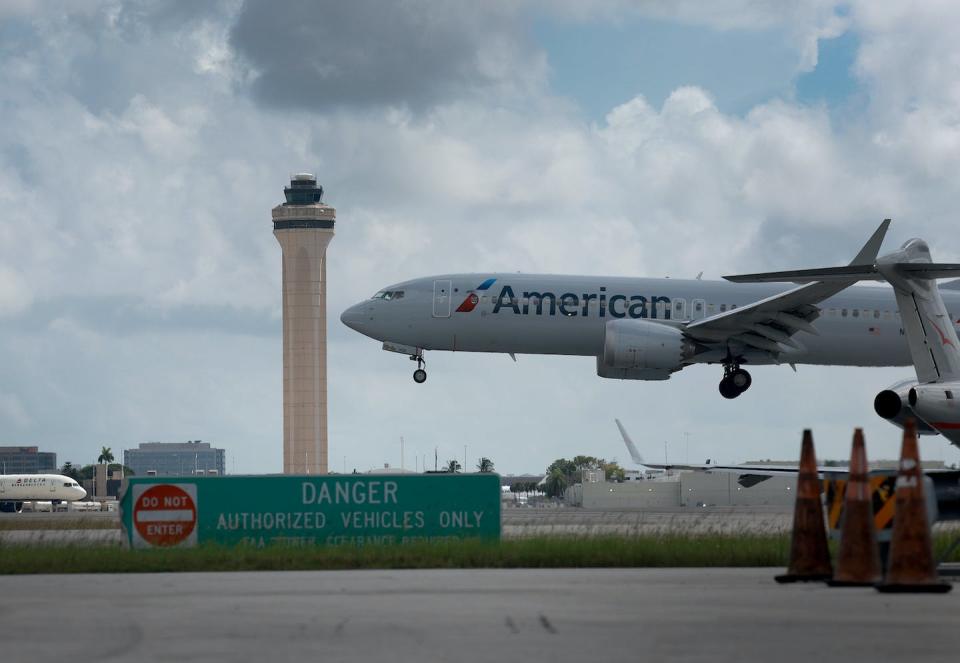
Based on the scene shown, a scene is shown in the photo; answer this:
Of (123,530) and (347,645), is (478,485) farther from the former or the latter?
(347,645)

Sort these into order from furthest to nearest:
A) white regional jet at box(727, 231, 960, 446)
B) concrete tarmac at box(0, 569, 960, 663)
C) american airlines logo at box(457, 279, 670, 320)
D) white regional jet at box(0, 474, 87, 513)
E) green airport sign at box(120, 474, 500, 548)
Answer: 1. white regional jet at box(0, 474, 87, 513)
2. american airlines logo at box(457, 279, 670, 320)
3. green airport sign at box(120, 474, 500, 548)
4. white regional jet at box(727, 231, 960, 446)
5. concrete tarmac at box(0, 569, 960, 663)

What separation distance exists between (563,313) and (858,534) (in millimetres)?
27036

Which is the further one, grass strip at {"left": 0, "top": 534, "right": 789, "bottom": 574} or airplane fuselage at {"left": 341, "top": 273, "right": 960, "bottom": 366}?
airplane fuselage at {"left": 341, "top": 273, "right": 960, "bottom": 366}

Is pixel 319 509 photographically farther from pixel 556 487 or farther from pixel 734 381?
pixel 556 487

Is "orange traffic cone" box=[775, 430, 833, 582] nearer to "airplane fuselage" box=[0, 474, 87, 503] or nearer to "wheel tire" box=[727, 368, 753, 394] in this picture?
Answer: "wheel tire" box=[727, 368, 753, 394]

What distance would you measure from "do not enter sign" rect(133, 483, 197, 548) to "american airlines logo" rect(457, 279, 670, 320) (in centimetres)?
1831

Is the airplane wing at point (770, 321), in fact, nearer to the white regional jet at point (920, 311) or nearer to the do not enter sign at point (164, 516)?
the white regional jet at point (920, 311)

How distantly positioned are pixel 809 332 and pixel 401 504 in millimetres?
21268

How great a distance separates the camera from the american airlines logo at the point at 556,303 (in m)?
42.0

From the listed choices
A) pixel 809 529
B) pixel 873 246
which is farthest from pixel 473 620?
pixel 873 246

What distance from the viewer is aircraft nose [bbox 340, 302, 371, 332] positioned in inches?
1714

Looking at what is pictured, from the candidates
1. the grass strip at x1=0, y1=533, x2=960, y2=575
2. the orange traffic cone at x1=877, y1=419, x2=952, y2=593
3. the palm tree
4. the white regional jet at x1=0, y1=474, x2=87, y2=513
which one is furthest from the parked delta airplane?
the palm tree

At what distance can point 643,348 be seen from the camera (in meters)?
41.1

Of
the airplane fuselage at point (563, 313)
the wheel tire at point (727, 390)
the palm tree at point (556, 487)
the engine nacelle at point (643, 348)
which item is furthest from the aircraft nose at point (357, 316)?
the palm tree at point (556, 487)
